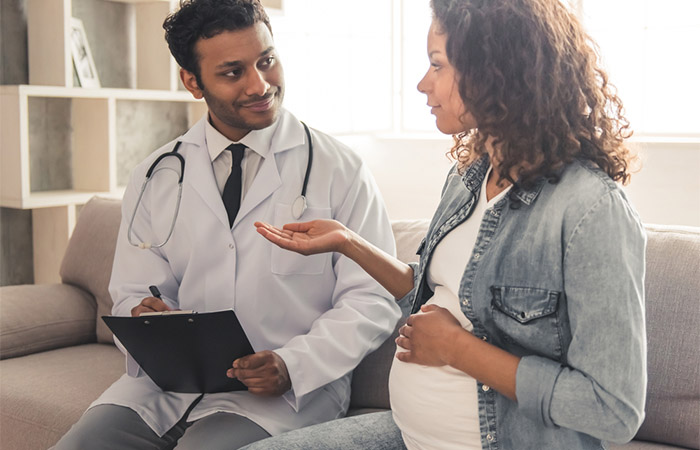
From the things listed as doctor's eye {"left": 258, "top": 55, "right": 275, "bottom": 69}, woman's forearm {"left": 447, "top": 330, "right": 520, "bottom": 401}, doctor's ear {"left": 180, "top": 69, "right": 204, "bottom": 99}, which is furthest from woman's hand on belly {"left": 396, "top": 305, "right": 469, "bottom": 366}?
doctor's ear {"left": 180, "top": 69, "right": 204, "bottom": 99}

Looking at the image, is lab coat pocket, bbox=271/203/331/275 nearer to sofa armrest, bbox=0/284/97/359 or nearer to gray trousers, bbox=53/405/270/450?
gray trousers, bbox=53/405/270/450

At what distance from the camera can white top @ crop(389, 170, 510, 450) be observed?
117 cm

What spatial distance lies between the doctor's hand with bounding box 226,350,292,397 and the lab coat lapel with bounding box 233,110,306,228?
336 mm

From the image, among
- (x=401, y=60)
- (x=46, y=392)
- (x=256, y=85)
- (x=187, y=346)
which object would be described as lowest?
(x=46, y=392)

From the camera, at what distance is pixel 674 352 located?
1596mm

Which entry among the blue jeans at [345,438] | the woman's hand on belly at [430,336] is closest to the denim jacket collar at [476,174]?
the woman's hand on belly at [430,336]

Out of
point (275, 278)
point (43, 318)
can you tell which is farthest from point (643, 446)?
point (43, 318)

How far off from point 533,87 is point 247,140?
0.87 metres

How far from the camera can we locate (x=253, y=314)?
1.73 m

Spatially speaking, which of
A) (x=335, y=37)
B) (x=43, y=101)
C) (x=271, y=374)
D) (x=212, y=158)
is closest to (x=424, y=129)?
(x=335, y=37)

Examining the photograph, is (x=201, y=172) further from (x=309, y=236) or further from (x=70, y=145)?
(x=70, y=145)

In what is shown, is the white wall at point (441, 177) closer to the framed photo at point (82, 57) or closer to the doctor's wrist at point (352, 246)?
the framed photo at point (82, 57)

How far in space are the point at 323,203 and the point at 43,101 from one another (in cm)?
200

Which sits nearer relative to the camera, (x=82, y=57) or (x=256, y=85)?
(x=256, y=85)
